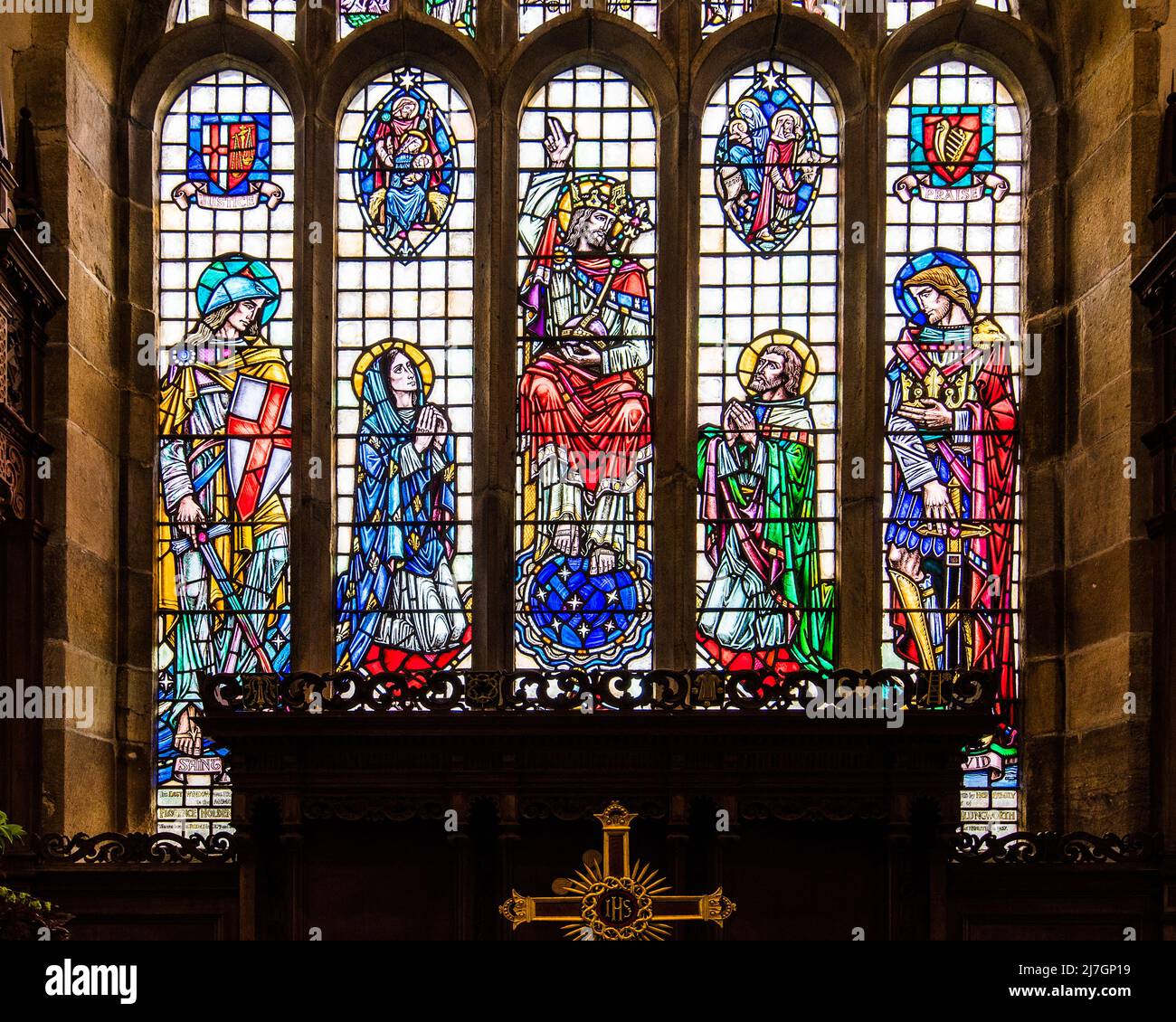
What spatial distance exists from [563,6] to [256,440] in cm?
384

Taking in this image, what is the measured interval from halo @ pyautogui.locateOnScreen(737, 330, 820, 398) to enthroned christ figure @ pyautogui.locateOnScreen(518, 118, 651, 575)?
681mm

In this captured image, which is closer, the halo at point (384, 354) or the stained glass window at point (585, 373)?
the stained glass window at point (585, 373)

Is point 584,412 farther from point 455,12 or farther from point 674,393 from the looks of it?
point 455,12

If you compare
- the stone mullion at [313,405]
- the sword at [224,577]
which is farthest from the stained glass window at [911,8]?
the sword at [224,577]

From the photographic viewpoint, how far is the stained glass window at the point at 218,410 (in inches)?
561

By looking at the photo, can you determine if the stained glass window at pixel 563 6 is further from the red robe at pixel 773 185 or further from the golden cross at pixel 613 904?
the golden cross at pixel 613 904

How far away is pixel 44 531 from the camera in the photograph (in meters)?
13.0

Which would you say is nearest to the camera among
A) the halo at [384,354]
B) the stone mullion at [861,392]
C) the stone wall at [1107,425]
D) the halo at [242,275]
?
the stone wall at [1107,425]

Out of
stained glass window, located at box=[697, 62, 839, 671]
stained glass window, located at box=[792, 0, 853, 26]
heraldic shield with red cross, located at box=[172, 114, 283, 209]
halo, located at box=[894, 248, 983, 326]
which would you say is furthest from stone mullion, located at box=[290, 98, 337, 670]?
halo, located at box=[894, 248, 983, 326]

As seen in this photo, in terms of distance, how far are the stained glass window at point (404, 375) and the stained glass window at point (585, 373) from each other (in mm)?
444

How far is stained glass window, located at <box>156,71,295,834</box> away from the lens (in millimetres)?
14250

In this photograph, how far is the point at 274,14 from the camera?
1513 centimetres
